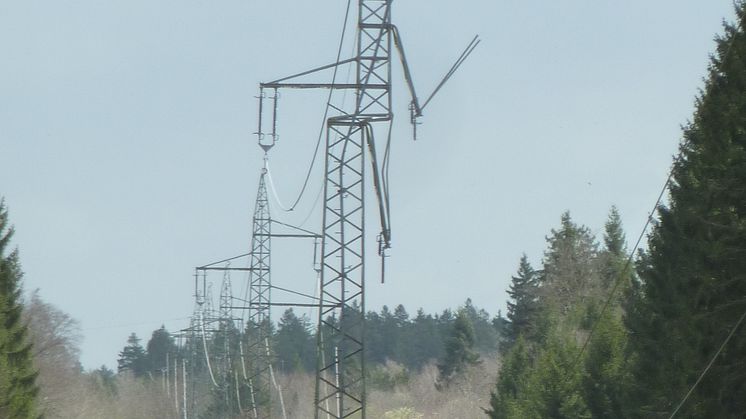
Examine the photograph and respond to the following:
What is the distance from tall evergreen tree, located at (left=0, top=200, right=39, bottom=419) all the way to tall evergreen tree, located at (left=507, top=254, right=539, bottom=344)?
5652 centimetres

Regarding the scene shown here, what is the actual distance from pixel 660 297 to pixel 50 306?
71715 mm

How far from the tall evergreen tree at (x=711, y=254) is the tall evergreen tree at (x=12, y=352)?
49.8ft

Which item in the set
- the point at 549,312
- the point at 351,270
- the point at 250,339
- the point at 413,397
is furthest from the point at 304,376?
the point at 351,270

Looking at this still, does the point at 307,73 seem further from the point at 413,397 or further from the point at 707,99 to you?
the point at 413,397

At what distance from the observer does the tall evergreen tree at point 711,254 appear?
24.4 m

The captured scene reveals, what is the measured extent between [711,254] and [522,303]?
244ft

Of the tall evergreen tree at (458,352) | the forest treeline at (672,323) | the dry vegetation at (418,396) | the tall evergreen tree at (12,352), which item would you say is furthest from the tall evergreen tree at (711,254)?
the tall evergreen tree at (458,352)

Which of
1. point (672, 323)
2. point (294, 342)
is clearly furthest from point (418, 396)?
point (672, 323)

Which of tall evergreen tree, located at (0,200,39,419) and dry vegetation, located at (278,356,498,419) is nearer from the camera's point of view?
tall evergreen tree, located at (0,200,39,419)

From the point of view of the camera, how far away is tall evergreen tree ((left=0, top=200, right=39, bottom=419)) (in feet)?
118

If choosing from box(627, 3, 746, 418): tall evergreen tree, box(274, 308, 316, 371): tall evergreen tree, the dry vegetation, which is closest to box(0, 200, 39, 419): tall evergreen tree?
box(627, 3, 746, 418): tall evergreen tree

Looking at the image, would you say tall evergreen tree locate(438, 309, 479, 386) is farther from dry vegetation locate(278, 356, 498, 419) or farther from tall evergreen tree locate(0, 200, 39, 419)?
tall evergreen tree locate(0, 200, 39, 419)

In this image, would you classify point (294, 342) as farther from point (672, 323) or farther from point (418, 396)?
point (672, 323)

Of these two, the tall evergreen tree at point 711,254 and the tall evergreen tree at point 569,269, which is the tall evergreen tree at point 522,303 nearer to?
the tall evergreen tree at point 569,269
